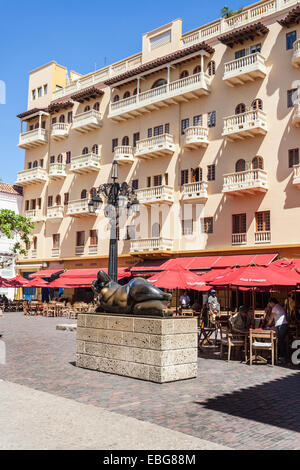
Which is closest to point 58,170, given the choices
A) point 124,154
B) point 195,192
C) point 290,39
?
point 124,154

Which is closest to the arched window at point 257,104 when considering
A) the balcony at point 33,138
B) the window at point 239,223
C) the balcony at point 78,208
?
the window at point 239,223

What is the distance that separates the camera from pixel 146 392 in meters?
8.06

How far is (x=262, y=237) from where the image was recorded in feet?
85.1

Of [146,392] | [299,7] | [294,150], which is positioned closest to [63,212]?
[294,150]

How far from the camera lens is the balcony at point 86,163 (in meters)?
35.8

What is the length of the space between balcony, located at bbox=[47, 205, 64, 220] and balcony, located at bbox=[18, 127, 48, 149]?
258 inches

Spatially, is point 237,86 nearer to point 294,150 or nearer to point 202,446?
point 294,150

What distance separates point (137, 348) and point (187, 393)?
1.54 m

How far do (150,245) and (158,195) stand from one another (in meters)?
3.30

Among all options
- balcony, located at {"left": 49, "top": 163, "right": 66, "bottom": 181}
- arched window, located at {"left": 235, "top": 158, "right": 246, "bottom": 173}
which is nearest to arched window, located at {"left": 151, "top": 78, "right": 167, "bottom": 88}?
arched window, located at {"left": 235, "top": 158, "right": 246, "bottom": 173}

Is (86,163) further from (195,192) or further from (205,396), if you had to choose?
(205,396)

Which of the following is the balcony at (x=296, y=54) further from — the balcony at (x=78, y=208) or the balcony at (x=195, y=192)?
the balcony at (x=78, y=208)

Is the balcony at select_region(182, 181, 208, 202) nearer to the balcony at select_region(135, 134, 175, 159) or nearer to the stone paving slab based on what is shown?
the balcony at select_region(135, 134, 175, 159)

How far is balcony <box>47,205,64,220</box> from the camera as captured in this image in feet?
127
